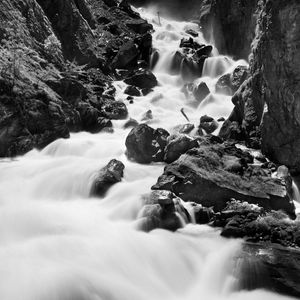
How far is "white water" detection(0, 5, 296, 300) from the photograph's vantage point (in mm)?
8328

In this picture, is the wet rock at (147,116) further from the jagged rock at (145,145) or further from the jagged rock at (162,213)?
the jagged rock at (162,213)

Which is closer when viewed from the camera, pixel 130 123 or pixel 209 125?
pixel 209 125

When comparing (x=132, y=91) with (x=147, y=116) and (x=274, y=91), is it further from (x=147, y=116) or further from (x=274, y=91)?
(x=274, y=91)

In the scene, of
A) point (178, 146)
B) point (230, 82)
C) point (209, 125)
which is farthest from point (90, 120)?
point (230, 82)

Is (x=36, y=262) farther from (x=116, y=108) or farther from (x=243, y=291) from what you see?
(x=116, y=108)

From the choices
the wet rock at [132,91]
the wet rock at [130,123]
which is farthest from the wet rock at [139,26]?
the wet rock at [130,123]

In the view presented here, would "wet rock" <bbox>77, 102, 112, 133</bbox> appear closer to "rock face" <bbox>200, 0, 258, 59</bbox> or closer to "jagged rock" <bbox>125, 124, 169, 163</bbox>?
"jagged rock" <bbox>125, 124, 169, 163</bbox>

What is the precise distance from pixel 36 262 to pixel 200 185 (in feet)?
19.9

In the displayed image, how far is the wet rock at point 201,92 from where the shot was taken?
2522 centimetres

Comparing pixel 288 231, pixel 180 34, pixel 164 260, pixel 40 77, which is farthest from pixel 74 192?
pixel 180 34

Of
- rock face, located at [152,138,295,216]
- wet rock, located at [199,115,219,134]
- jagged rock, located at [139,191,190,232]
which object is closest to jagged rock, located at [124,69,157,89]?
wet rock, located at [199,115,219,134]

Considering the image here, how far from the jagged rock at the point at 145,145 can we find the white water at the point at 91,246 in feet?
1.78

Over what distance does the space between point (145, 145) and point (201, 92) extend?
9.41 metres

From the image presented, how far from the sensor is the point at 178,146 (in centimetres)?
1638
